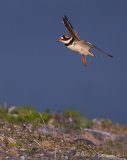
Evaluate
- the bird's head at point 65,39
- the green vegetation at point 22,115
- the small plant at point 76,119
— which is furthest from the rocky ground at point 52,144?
the bird's head at point 65,39

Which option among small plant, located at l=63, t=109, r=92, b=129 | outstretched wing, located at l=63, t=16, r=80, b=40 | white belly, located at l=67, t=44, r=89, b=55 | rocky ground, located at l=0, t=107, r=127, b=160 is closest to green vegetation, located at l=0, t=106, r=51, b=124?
rocky ground, located at l=0, t=107, r=127, b=160

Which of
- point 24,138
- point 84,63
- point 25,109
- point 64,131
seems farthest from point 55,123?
point 84,63

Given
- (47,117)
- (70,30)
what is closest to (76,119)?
(47,117)

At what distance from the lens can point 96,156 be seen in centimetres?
1434

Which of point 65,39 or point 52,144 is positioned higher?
point 65,39

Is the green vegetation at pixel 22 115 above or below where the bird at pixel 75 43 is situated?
above

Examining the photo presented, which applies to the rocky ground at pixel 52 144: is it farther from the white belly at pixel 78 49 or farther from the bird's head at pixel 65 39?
the bird's head at pixel 65 39

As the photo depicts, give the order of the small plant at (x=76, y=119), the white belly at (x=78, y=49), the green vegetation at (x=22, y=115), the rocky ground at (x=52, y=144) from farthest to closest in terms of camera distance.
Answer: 1. the small plant at (x=76, y=119)
2. the green vegetation at (x=22, y=115)
3. the rocky ground at (x=52, y=144)
4. the white belly at (x=78, y=49)

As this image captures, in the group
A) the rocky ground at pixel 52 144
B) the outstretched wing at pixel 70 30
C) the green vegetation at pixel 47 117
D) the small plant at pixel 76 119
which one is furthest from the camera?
the small plant at pixel 76 119

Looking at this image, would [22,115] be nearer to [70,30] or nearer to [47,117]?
[47,117]

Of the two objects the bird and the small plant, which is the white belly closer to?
the bird

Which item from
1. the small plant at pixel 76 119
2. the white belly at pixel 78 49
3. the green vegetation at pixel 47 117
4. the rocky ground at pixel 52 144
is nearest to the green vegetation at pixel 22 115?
the green vegetation at pixel 47 117

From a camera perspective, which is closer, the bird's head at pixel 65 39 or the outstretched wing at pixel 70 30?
the bird's head at pixel 65 39

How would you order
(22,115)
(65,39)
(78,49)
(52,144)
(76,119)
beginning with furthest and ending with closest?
(76,119), (22,115), (52,144), (65,39), (78,49)
